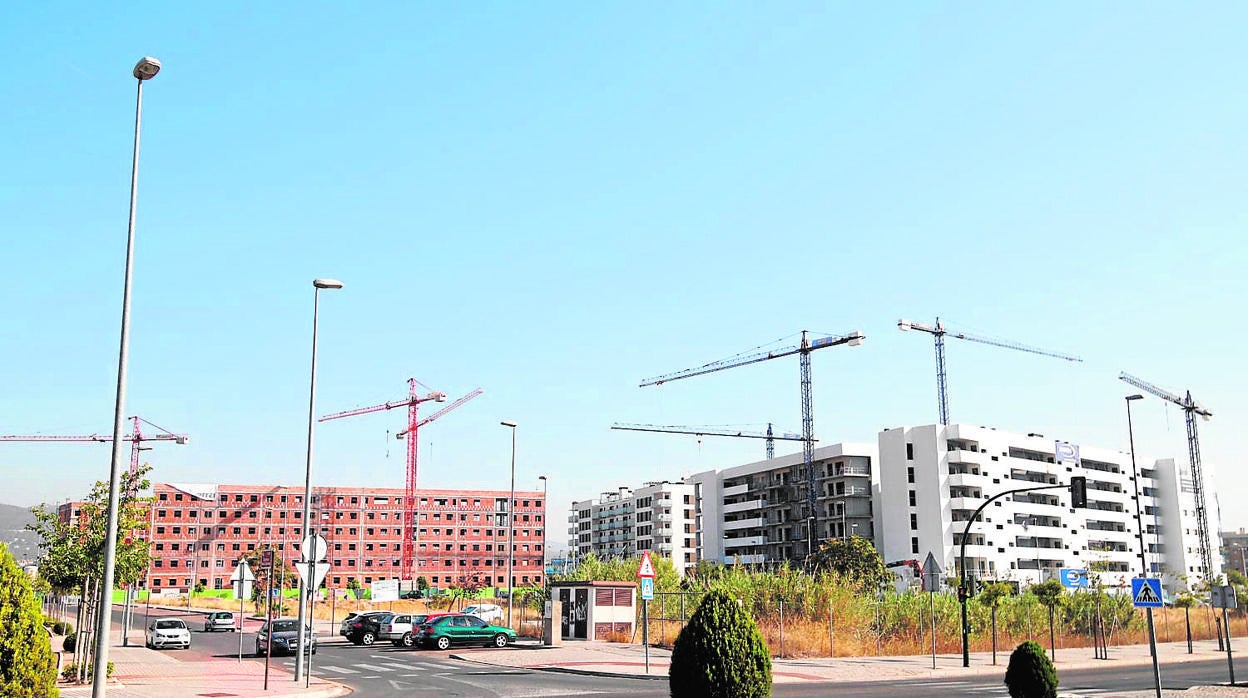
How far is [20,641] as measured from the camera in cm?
1014

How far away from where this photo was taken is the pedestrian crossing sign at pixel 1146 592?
73.2 feet

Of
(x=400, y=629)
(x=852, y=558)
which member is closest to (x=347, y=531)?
(x=852, y=558)

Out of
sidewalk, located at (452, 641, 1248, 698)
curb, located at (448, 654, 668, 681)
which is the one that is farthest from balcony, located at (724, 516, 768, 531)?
curb, located at (448, 654, 668, 681)

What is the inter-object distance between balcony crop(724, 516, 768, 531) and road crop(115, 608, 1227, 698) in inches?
3555

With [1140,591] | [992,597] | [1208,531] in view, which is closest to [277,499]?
[1208,531]

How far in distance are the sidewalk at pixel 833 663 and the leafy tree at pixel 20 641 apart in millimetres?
19836

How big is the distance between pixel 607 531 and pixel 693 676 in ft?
610

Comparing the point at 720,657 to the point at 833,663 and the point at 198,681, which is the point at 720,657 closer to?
the point at 198,681

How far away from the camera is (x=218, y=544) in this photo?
162 m

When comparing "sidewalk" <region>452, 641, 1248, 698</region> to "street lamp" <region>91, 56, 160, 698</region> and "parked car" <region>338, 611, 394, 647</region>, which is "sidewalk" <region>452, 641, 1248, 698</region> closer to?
"parked car" <region>338, 611, 394, 647</region>

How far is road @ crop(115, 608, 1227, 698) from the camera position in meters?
24.5

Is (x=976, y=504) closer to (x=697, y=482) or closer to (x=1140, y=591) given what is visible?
(x=697, y=482)

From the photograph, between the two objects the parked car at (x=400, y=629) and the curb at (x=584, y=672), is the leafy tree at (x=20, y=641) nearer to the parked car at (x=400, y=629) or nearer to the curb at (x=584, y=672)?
the curb at (x=584, y=672)

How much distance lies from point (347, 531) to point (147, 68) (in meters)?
159
